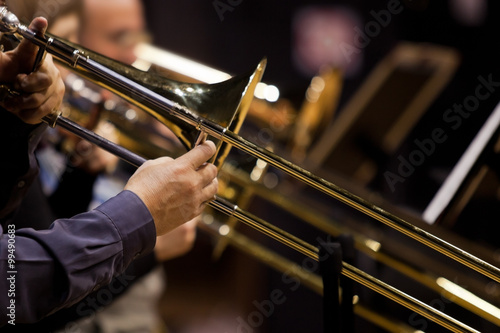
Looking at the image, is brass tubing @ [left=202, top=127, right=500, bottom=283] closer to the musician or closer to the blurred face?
the musician

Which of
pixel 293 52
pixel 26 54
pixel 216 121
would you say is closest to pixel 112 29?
pixel 26 54

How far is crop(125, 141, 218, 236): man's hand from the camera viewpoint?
3.63ft

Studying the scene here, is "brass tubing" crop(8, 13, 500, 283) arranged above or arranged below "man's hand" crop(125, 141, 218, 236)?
above

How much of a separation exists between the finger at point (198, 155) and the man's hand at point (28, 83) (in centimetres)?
41

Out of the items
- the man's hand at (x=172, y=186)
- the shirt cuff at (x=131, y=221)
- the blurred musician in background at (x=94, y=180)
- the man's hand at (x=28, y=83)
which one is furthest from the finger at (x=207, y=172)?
the blurred musician in background at (x=94, y=180)

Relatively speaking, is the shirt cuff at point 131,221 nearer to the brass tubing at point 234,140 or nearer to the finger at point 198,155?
the finger at point 198,155

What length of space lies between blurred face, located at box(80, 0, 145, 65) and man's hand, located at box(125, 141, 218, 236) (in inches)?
75.5

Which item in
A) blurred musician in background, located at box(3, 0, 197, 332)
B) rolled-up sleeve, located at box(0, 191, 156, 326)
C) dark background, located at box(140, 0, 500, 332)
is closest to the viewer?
rolled-up sleeve, located at box(0, 191, 156, 326)

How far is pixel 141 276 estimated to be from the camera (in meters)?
1.99

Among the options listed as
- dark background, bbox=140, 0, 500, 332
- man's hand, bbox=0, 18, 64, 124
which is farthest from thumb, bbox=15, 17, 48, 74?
dark background, bbox=140, 0, 500, 332

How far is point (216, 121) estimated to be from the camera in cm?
124

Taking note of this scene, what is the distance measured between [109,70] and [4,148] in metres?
0.41

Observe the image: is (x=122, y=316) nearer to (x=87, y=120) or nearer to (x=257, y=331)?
(x=87, y=120)

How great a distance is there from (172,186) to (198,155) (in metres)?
0.09
